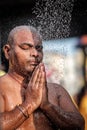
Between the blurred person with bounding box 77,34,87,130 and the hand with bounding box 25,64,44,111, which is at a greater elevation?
the hand with bounding box 25,64,44,111

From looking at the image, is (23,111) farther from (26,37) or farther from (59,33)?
(59,33)

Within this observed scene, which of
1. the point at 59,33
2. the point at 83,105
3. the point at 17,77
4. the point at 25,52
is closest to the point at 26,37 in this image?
the point at 25,52

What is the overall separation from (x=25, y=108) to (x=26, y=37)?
15.9 inches

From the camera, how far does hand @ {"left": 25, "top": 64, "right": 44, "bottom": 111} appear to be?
326cm

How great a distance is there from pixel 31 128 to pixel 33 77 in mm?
271

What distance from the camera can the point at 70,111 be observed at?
3438mm

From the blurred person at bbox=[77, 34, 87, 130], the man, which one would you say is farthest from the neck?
the blurred person at bbox=[77, 34, 87, 130]

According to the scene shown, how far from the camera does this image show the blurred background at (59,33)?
13.9 ft

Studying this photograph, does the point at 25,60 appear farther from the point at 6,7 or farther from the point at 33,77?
the point at 6,7

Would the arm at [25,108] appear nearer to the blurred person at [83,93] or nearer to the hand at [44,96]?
the hand at [44,96]

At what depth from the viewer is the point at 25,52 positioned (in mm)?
3385

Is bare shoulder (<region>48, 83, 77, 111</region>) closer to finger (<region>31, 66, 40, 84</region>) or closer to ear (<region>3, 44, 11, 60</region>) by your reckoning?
finger (<region>31, 66, 40, 84</region>)

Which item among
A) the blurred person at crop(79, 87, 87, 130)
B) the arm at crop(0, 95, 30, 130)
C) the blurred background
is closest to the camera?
the arm at crop(0, 95, 30, 130)

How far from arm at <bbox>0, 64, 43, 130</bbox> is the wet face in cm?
9
